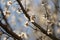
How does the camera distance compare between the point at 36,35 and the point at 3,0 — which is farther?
the point at 3,0

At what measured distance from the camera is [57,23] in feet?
4.91

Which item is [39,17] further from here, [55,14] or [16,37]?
[16,37]

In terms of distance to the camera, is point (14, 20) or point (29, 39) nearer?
point (29, 39)

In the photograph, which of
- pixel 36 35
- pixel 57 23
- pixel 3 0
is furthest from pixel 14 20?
pixel 57 23

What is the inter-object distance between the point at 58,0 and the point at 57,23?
0.82ft

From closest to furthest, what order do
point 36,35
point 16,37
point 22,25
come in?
point 16,37
point 36,35
point 22,25

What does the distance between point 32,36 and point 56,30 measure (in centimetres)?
23

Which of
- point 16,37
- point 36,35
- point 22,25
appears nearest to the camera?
point 16,37

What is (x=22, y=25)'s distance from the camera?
1599 millimetres

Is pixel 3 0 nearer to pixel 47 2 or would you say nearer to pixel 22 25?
pixel 22 25

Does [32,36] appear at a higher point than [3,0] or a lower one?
lower

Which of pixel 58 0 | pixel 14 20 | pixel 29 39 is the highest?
pixel 58 0

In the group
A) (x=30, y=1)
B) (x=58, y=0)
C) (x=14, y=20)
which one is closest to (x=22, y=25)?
(x=14, y=20)

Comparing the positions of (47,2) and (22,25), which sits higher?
(47,2)
